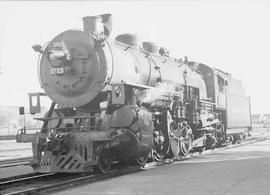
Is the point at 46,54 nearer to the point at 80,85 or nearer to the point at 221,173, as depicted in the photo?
the point at 80,85

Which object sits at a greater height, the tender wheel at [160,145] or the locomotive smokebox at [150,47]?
the locomotive smokebox at [150,47]

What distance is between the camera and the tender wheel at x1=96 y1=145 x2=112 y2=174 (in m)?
10.1

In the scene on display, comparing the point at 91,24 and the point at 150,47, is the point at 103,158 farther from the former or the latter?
the point at 150,47

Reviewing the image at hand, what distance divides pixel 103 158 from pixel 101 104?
1429 mm

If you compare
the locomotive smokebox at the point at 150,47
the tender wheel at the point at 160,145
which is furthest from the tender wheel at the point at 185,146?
the locomotive smokebox at the point at 150,47

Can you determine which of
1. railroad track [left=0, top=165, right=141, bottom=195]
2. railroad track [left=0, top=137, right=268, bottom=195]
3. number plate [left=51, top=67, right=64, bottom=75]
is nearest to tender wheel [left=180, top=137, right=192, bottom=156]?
railroad track [left=0, top=137, right=268, bottom=195]

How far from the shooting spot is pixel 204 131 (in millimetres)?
16500

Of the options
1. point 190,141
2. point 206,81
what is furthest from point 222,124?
point 190,141

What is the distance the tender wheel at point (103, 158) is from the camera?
1013cm

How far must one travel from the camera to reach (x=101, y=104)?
→ 10711mm

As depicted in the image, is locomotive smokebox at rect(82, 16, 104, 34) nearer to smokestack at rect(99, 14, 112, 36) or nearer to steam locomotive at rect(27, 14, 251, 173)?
steam locomotive at rect(27, 14, 251, 173)

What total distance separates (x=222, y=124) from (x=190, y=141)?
17.7 feet

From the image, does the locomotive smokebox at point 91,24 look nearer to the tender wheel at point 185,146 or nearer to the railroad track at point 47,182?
the railroad track at point 47,182

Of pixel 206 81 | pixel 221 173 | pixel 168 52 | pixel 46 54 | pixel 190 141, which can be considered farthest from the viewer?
pixel 206 81
